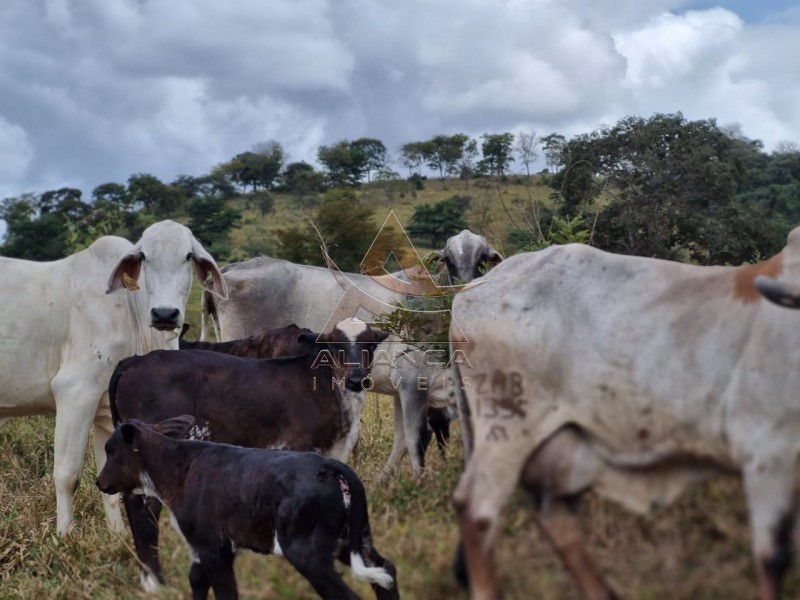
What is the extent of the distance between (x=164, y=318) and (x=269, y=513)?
1957mm

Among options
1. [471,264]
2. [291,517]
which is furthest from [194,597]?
[471,264]

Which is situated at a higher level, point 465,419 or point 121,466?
point 465,419

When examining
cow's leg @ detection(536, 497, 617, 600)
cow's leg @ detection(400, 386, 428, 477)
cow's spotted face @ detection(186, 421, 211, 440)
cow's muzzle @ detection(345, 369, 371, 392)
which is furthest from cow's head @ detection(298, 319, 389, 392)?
cow's leg @ detection(536, 497, 617, 600)

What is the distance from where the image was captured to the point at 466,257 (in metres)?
8.72

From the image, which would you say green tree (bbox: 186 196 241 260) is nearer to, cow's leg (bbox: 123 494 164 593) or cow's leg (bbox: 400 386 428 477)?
cow's leg (bbox: 400 386 428 477)

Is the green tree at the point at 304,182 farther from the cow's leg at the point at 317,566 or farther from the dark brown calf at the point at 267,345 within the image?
the cow's leg at the point at 317,566

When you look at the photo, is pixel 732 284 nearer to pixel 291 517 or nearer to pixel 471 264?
pixel 291 517

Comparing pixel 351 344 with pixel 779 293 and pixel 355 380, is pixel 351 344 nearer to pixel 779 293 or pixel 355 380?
pixel 355 380

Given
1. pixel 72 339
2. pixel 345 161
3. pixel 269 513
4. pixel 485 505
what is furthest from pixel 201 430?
pixel 345 161

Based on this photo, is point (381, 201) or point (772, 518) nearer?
point (772, 518)

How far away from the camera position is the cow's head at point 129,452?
6.05 m

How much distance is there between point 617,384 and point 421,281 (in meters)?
4.45

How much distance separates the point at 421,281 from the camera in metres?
7.54

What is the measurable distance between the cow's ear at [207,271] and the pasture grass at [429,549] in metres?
1.65
